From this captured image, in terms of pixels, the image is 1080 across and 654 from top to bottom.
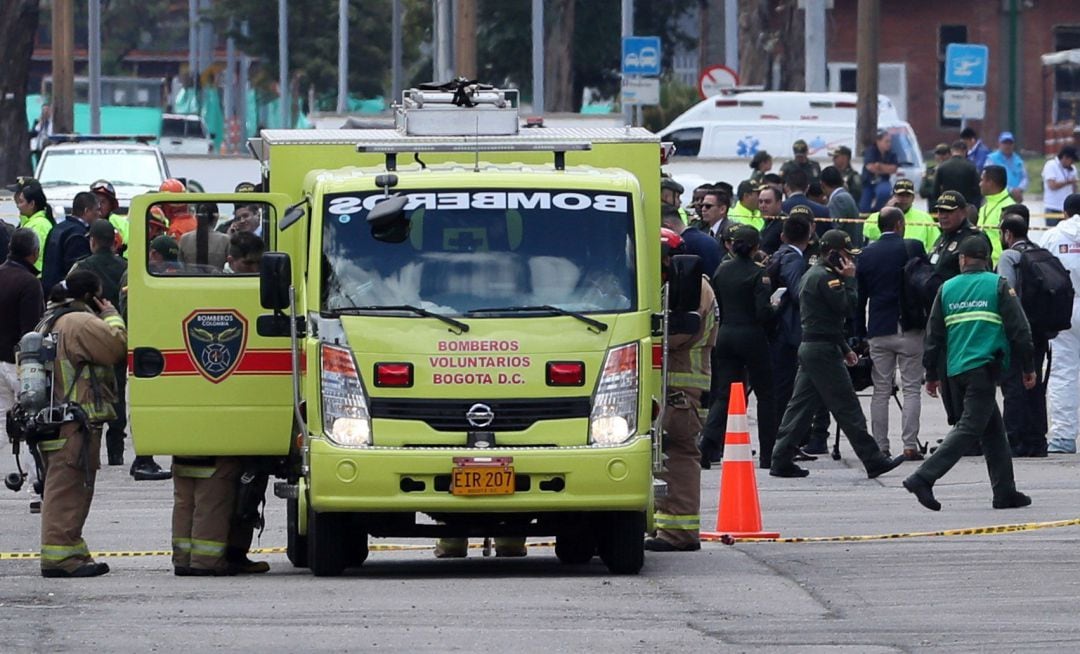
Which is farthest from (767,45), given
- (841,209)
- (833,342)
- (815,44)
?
(833,342)

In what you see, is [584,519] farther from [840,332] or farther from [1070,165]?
[1070,165]

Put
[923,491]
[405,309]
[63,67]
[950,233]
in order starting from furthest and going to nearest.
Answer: [63,67] < [950,233] < [923,491] < [405,309]

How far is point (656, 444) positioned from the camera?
12602mm

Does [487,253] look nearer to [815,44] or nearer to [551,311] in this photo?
[551,311]

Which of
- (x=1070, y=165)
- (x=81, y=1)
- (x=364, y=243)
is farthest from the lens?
(x=81, y=1)

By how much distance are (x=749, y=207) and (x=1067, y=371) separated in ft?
11.8

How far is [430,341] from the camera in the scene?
12.1 metres

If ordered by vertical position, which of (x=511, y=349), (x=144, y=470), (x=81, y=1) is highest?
(x=81, y=1)

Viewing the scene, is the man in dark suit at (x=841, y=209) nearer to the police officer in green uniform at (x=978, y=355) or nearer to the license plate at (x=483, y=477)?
the police officer in green uniform at (x=978, y=355)

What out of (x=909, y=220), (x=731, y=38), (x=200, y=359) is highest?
(x=731, y=38)

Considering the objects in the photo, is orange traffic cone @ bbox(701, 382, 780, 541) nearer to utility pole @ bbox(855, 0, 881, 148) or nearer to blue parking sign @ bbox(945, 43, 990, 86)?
blue parking sign @ bbox(945, 43, 990, 86)

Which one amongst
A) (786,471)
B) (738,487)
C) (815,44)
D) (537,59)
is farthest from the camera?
(537,59)

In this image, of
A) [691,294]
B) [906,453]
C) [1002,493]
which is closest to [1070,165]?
[906,453]

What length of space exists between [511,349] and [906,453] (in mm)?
7529
